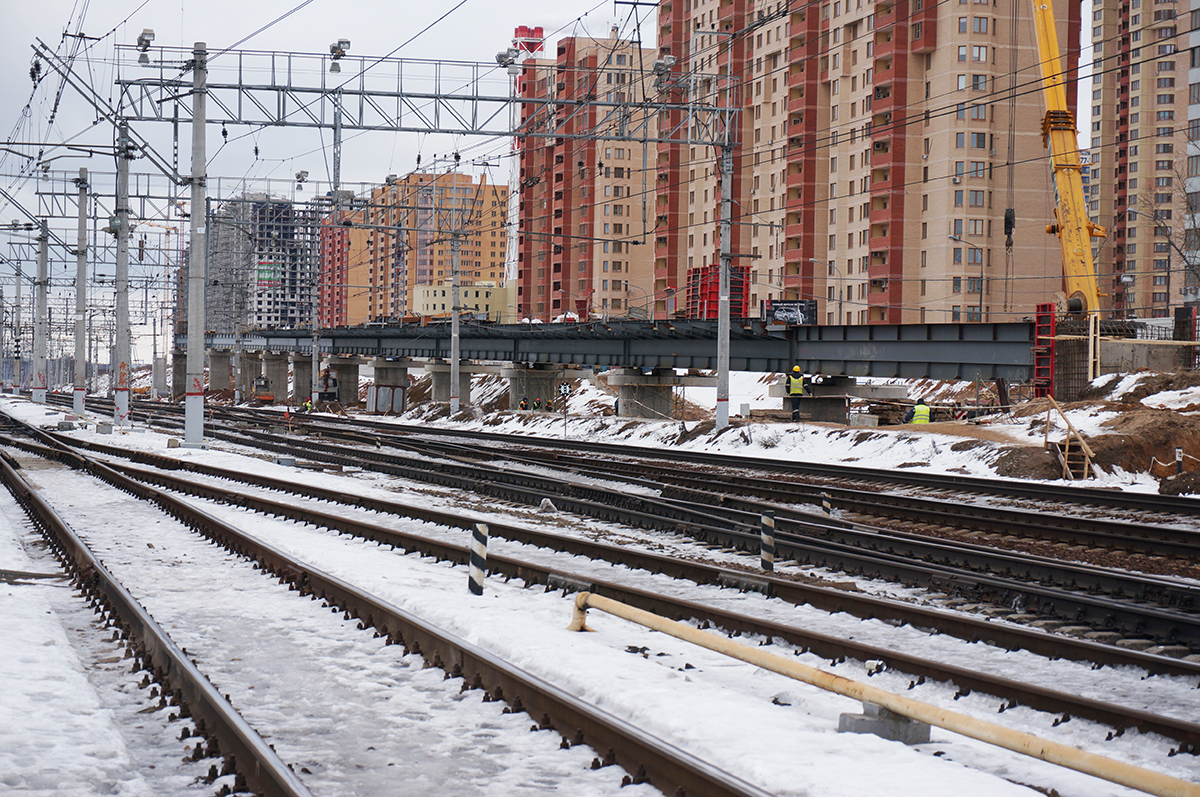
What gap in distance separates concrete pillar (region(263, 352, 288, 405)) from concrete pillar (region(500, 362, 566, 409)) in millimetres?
51347

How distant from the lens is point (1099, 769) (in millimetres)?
5320

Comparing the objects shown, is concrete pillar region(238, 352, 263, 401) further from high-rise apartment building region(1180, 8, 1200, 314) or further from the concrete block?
the concrete block

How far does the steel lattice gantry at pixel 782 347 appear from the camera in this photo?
36031mm

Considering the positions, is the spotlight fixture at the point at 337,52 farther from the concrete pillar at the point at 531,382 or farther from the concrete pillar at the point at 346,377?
the concrete pillar at the point at 346,377

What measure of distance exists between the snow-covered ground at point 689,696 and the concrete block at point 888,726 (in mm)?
120

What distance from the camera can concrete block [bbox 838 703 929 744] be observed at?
6.94 m

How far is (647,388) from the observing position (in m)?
53.4

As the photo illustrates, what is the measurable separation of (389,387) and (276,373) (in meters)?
36.4

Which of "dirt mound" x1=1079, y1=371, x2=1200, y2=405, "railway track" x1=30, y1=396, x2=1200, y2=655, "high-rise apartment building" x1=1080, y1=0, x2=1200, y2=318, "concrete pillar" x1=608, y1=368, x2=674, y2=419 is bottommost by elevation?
"railway track" x1=30, y1=396, x2=1200, y2=655

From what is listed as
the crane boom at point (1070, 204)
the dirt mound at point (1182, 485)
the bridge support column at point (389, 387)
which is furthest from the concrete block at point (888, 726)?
the bridge support column at point (389, 387)

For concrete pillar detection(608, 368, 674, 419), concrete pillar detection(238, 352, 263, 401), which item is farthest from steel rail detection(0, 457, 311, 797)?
concrete pillar detection(238, 352, 263, 401)

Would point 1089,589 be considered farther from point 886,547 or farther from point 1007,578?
point 886,547

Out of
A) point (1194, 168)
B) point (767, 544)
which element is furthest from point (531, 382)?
point (767, 544)

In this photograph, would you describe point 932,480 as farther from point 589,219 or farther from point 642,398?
point 589,219
